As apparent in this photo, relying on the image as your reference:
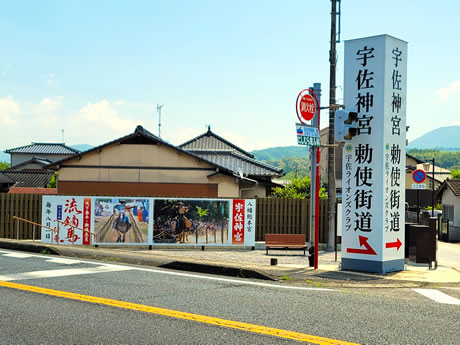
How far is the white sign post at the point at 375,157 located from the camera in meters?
12.1

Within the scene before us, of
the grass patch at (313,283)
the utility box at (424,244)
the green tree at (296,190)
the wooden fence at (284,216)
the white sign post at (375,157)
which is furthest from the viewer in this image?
the green tree at (296,190)

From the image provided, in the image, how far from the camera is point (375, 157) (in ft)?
39.8

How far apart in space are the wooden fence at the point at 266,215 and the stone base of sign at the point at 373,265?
1028 centimetres

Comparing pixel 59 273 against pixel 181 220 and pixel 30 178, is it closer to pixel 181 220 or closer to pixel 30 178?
pixel 181 220

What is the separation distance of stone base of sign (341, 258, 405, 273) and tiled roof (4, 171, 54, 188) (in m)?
50.2

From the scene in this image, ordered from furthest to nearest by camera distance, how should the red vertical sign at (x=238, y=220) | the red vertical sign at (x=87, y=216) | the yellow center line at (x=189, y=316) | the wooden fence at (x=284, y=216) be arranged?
the wooden fence at (x=284, y=216) < the red vertical sign at (x=238, y=220) < the red vertical sign at (x=87, y=216) < the yellow center line at (x=189, y=316)

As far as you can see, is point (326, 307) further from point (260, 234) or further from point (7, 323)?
point (260, 234)

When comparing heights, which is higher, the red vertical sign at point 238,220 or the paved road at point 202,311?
the red vertical sign at point 238,220

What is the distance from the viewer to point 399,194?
12586 mm

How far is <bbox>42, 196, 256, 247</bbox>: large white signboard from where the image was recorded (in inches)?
806

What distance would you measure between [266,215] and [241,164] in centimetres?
1073

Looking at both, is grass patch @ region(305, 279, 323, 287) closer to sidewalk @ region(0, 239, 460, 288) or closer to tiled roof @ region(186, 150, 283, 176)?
sidewalk @ region(0, 239, 460, 288)

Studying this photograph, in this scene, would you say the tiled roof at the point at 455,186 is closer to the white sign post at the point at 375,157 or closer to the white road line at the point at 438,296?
the white sign post at the point at 375,157

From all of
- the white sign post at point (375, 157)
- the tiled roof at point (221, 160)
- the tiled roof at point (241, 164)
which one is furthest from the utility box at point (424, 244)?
the tiled roof at point (241, 164)
